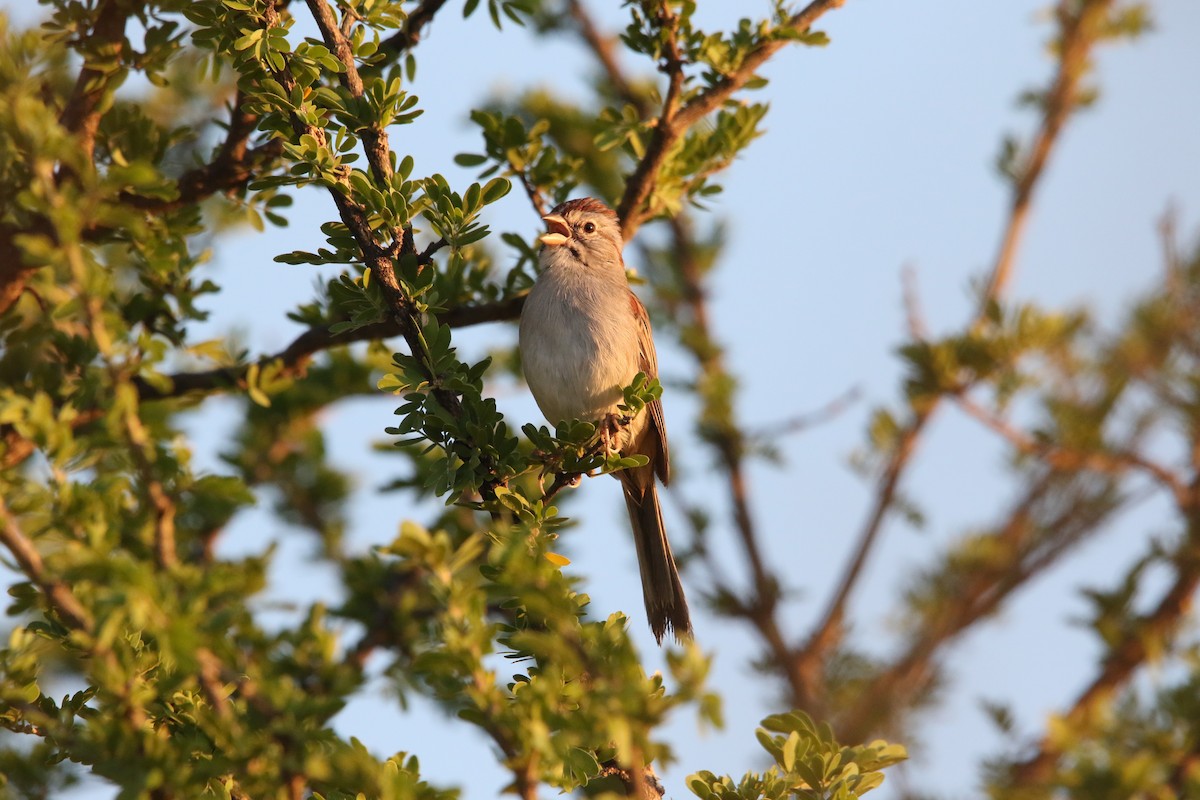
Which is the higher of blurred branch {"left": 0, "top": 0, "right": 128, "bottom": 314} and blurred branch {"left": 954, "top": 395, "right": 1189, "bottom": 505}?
blurred branch {"left": 954, "top": 395, "right": 1189, "bottom": 505}

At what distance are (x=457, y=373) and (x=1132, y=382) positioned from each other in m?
4.69

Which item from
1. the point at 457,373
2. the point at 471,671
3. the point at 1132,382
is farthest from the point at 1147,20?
the point at 471,671

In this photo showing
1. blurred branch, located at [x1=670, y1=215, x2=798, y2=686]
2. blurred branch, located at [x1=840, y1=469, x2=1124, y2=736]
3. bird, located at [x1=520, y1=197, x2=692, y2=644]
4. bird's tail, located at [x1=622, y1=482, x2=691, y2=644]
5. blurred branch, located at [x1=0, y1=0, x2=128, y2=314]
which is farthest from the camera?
blurred branch, located at [x1=670, y1=215, x2=798, y2=686]

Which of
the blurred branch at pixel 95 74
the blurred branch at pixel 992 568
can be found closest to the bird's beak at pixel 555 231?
the blurred branch at pixel 95 74

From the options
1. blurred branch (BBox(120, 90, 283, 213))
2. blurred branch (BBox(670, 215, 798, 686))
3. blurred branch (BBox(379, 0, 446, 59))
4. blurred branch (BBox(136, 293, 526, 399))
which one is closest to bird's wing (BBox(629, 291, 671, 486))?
blurred branch (BBox(670, 215, 798, 686))

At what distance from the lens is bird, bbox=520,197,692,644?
4.99m

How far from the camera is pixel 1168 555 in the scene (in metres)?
5.17

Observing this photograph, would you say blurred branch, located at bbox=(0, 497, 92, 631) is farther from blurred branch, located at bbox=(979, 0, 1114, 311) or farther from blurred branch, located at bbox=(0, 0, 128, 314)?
blurred branch, located at bbox=(979, 0, 1114, 311)

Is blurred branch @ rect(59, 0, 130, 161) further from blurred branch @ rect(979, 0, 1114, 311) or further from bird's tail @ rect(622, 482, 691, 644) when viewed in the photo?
blurred branch @ rect(979, 0, 1114, 311)

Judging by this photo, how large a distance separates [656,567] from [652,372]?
0.96 m

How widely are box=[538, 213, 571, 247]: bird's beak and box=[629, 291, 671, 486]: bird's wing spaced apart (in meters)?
0.46

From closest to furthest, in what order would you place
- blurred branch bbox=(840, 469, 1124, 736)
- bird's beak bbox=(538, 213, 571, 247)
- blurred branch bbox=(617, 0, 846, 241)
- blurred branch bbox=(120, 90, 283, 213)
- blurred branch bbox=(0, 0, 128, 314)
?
blurred branch bbox=(0, 0, 128, 314)
blurred branch bbox=(120, 90, 283, 213)
blurred branch bbox=(617, 0, 846, 241)
bird's beak bbox=(538, 213, 571, 247)
blurred branch bbox=(840, 469, 1124, 736)

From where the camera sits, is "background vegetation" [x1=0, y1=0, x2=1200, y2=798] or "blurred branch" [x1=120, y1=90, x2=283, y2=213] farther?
"blurred branch" [x1=120, y1=90, x2=283, y2=213]

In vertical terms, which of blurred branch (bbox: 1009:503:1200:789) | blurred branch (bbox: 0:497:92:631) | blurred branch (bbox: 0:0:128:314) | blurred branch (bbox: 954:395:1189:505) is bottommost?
blurred branch (bbox: 0:497:92:631)
